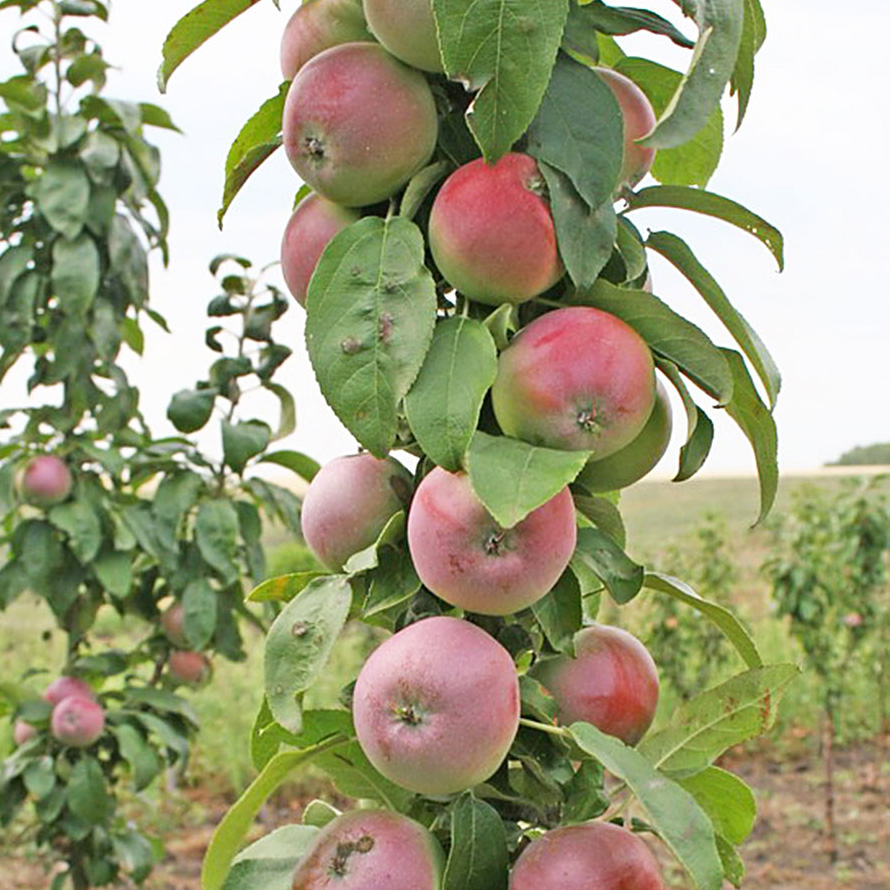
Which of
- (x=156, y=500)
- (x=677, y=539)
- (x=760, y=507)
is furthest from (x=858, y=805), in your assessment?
(x=760, y=507)

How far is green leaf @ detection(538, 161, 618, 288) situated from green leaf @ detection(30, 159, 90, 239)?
229cm

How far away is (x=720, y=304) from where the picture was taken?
2.78ft

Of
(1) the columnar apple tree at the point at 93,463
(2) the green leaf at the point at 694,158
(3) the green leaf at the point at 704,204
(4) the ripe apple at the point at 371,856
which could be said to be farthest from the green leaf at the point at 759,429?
(1) the columnar apple tree at the point at 93,463

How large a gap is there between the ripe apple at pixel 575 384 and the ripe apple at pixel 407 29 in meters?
0.19

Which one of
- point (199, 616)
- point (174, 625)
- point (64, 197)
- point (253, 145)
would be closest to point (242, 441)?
point (199, 616)

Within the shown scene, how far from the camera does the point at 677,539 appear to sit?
22.7 ft

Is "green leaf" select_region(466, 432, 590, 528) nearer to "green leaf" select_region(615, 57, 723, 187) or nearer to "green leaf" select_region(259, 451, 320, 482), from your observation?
"green leaf" select_region(615, 57, 723, 187)

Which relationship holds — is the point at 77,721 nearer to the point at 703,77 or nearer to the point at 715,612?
the point at 715,612

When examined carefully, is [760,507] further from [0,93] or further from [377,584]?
[0,93]

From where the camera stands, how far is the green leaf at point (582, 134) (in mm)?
751

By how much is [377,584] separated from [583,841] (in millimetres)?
203

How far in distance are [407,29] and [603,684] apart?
1.44 feet

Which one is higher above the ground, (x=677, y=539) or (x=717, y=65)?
(x=717, y=65)

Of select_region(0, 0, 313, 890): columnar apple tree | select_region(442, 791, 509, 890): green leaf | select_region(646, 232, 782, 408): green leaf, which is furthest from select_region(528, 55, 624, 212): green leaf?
select_region(0, 0, 313, 890): columnar apple tree
